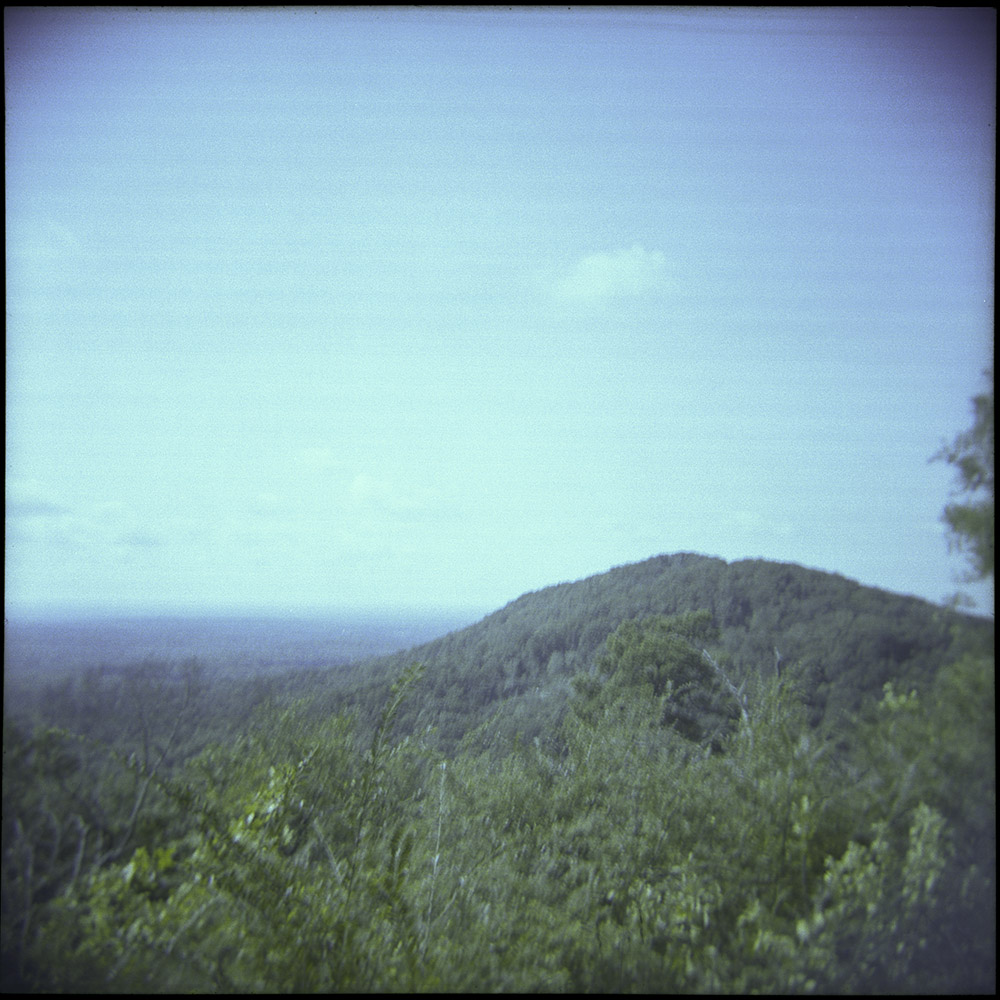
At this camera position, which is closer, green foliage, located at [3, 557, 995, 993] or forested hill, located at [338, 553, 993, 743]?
green foliage, located at [3, 557, 995, 993]

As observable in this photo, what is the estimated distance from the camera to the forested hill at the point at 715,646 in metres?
2.94

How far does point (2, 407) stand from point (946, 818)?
398 cm

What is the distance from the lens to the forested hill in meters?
2.94

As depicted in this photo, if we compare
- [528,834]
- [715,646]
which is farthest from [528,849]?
[715,646]

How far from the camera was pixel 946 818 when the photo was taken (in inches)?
92.6

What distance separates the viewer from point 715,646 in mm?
4352

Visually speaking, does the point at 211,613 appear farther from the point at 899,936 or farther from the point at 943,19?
the point at 943,19

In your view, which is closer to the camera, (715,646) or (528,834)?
(528,834)

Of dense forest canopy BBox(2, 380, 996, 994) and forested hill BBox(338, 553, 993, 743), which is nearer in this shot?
dense forest canopy BBox(2, 380, 996, 994)

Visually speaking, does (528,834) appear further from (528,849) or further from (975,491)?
(975,491)

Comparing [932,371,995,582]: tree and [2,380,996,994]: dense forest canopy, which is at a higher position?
[932,371,995,582]: tree

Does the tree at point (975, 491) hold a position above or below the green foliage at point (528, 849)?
above

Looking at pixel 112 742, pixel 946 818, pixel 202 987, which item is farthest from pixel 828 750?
pixel 112 742

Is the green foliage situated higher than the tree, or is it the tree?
the tree
